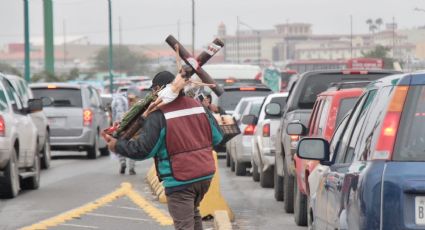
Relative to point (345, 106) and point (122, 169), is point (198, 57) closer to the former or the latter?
point (345, 106)

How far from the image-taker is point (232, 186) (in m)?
22.1

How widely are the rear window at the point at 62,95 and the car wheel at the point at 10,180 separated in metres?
11.6

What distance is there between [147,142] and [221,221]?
14.3 feet

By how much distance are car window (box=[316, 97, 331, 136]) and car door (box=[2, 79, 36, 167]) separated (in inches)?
274

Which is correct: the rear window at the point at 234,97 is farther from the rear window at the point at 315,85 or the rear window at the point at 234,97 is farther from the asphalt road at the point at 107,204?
the rear window at the point at 315,85

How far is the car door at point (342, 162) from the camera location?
789 centimetres

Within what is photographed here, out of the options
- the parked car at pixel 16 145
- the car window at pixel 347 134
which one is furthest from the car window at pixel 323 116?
the parked car at pixel 16 145

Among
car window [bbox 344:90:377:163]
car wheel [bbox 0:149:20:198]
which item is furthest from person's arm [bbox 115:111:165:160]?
car wheel [bbox 0:149:20:198]

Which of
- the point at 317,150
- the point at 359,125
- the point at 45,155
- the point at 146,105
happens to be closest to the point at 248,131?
the point at 45,155

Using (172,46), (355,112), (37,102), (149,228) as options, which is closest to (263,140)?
(37,102)

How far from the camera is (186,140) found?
9.96 m

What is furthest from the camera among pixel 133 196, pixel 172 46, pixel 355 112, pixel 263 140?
pixel 263 140

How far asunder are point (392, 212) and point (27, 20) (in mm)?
44959

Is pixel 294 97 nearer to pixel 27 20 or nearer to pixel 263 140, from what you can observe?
pixel 263 140
